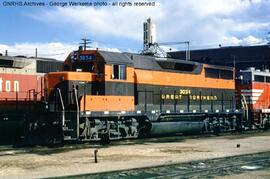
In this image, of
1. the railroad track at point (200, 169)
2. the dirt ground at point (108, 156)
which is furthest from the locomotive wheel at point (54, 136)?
the railroad track at point (200, 169)

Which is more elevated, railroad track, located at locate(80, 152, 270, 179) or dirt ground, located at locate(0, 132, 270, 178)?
dirt ground, located at locate(0, 132, 270, 178)

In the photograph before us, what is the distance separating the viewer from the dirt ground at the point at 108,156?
1237 cm

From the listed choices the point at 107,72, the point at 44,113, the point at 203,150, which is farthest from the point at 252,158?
the point at 44,113

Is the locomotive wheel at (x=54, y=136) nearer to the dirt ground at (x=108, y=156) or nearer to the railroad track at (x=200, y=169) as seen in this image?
the dirt ground at (x=108, y=156)

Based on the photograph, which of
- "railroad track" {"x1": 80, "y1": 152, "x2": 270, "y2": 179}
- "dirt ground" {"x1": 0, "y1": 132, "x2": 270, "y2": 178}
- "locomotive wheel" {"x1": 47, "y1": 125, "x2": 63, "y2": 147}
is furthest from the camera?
"locomotive wheel" {"x1": 47, "y1": 125, "x2": 63, "y2": 147}

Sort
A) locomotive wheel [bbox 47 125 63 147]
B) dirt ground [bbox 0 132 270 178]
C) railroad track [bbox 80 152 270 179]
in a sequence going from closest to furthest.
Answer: railroad track [bbox 80 152 270 179], dirt ground [bbox 0 132 270 178], locomotive wheel [bbox 47 125 63 147]

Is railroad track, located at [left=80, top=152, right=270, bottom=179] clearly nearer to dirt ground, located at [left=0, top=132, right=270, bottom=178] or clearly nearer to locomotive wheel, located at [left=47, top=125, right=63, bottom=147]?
dirt ground, located at [left=0, top=132, right=270, bottom=178]

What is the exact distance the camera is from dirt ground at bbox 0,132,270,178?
487 inches

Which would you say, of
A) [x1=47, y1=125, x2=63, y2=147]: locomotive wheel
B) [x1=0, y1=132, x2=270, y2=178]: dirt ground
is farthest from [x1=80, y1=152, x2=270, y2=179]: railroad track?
[x1=47, y1=125, x2=63, y2=147]: locomotive wheel

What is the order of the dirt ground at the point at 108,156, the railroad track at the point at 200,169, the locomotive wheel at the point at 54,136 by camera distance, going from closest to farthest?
the railroad track at the point at 200,169 → the dirt ground at the point at 108,156 → the locomotive wheel at the point at 54,136

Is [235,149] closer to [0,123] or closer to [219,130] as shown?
[219,130]

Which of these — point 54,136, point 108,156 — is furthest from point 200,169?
point 54,136

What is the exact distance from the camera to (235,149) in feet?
58.7

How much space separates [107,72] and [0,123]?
5.34m
